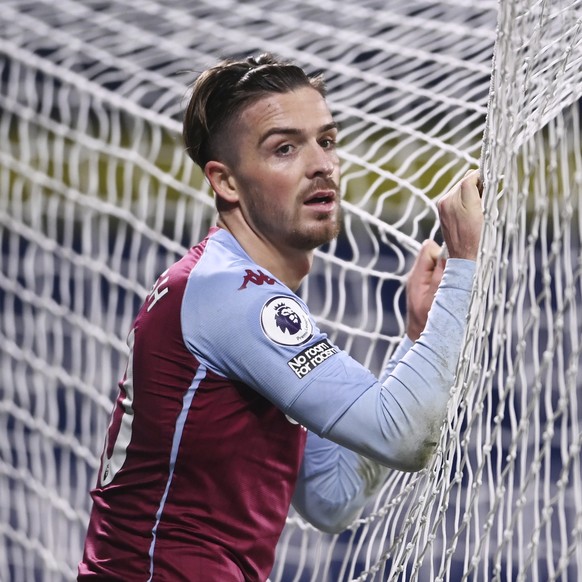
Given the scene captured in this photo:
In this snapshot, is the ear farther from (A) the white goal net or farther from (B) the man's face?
(A) the white goal net

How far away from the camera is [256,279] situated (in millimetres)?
1379

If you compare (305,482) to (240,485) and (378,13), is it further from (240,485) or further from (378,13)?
(378,13)

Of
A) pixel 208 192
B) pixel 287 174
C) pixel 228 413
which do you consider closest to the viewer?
pixel 228 413

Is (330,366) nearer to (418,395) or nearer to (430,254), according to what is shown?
(418,395)

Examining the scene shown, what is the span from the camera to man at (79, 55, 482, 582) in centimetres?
132

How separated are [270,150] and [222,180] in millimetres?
93

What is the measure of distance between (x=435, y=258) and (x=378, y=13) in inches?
58.7

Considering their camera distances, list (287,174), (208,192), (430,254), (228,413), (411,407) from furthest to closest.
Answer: (208,192), (430,254), (287,174), (228,413), (411,407)

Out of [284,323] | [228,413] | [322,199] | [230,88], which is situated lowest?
[228,413]

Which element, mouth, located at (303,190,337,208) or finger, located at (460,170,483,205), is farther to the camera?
mouth, located at (303,190,337,208)

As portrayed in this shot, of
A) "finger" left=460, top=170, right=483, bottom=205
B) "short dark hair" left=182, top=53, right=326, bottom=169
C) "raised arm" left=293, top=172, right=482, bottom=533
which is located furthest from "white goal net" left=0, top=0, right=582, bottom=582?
"finger" left=460, top=170, right=483, bottom=205

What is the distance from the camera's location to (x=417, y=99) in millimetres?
2869

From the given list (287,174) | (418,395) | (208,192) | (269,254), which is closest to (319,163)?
(287,174)

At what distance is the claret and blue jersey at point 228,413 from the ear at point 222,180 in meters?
0.08
